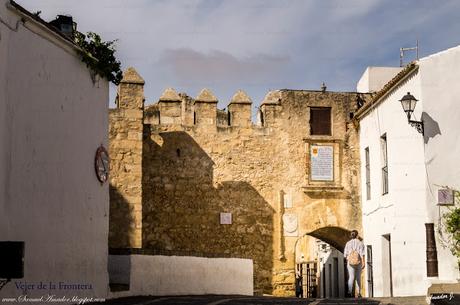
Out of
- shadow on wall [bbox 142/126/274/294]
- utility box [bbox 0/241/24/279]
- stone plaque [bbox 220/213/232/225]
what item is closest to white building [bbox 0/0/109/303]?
→ utility box [bbox 0/241/24/279]

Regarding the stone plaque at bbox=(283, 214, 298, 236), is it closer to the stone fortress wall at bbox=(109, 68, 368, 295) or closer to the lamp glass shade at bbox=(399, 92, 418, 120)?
the stone fortress wall at bbox=(109, 68, 368, 295)

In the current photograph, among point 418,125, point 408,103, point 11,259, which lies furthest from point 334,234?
point 11,259

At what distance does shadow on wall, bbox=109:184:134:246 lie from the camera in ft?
60.4

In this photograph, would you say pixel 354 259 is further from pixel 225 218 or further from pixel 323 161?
pixel 323 161

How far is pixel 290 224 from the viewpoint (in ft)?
66.1

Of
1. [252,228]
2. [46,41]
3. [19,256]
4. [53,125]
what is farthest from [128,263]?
[252,228]

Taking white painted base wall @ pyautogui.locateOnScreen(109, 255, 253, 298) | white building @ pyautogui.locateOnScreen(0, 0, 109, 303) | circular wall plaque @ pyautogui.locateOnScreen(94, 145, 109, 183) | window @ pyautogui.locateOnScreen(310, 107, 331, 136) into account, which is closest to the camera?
white building @ pyautogui.locateOnScreen(0, 0, 109, 303)

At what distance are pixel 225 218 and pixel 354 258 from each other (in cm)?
560

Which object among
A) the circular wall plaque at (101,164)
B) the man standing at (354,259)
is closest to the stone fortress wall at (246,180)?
the man standing at (354,259)

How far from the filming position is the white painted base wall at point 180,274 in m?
13.1

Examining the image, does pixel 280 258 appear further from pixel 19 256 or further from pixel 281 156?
pixel 19 256

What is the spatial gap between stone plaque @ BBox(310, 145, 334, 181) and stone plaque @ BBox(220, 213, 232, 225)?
99.8 inches

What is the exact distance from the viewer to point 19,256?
7.59 metres

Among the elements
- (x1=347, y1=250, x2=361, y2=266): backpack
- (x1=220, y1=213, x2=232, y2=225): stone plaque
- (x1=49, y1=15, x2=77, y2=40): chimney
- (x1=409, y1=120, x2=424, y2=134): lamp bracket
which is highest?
(x1=49, y1=15, x2=77, y2=40): chimney
